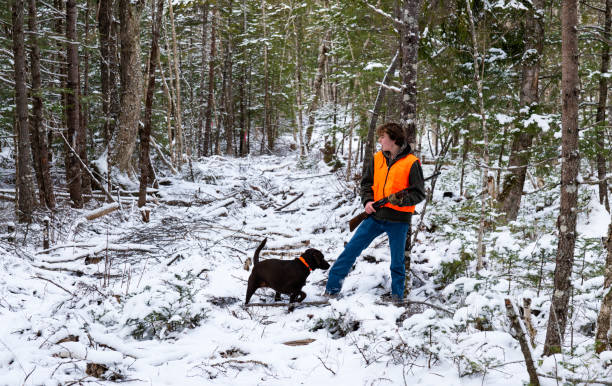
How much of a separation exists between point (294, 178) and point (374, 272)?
30.8 feet

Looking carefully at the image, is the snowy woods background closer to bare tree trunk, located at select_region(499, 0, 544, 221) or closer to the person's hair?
bare tree trunk, located at select_region(499, 0, 544, 221)

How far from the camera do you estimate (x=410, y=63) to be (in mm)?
4719

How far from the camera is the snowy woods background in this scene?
268 cm

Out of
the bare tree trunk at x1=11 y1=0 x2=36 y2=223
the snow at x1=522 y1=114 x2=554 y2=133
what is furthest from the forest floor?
the snow at x1=522 y1=114 x2=554 y2=133

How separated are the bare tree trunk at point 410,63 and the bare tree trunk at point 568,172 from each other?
6.86 ft

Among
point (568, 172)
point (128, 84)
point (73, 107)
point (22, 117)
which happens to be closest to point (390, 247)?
point (568, 172)

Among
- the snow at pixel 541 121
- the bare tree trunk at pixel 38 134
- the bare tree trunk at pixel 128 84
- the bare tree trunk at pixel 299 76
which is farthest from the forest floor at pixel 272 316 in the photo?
the bare tree trunk at pixel 299 76

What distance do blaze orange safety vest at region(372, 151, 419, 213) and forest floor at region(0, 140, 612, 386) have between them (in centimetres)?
111

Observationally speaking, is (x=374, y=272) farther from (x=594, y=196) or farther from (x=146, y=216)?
(x=594, y=196)

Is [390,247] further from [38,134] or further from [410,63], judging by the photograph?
[38,134]

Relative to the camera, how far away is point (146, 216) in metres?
8.91

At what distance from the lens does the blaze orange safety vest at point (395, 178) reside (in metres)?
4.34

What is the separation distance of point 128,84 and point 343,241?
843 cm

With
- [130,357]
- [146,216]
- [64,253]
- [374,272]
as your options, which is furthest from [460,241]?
[146,216]
